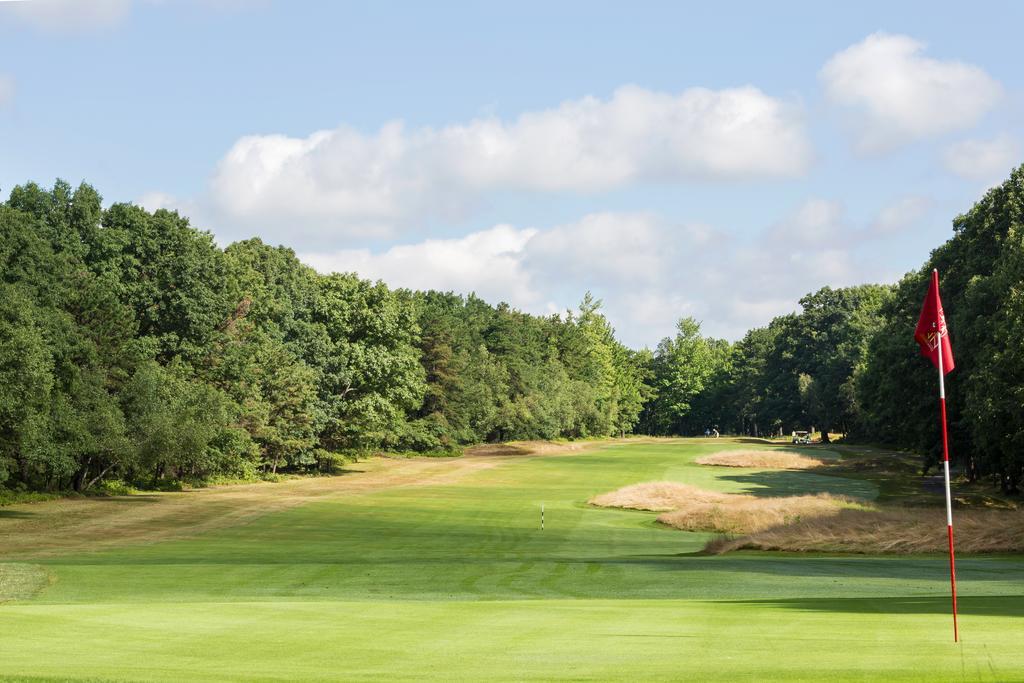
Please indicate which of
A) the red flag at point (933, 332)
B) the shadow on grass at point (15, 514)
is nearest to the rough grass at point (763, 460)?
the shadow on grass at point (15, 514)

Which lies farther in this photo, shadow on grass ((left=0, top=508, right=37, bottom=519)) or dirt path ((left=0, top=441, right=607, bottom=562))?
shadow on grass ((left=0, top=508, right=37, bottom=519))

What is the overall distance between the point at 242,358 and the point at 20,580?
4238 cm

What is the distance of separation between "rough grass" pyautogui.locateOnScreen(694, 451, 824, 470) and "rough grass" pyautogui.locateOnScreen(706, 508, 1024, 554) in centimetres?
5304

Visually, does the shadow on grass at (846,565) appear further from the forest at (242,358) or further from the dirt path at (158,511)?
the dirt path at (158,511)

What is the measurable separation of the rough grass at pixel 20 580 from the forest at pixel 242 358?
15439 millimetres

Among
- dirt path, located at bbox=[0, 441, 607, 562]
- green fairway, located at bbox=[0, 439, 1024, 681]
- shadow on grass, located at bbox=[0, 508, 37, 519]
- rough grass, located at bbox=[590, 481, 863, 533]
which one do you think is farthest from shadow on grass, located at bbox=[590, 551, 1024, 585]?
shadow on grass, located at bbox=[0, 508, 37, 519]

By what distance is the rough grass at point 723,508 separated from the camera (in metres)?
45.2

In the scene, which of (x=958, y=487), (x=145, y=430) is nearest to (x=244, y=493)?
(x=145, y=430)

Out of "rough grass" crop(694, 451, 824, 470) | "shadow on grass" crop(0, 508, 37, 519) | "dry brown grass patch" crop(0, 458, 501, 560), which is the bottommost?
"dry brown grass patch" crop(0, 458, 501, 560)

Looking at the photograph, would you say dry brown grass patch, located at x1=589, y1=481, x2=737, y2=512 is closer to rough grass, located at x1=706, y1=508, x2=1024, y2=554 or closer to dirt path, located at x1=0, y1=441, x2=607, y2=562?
dirt path, located at x1=0, y1=441, x2=607, y2=562

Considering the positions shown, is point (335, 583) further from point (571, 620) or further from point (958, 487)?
point (958, 487)

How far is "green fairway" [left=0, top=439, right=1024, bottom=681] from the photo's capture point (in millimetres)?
12672

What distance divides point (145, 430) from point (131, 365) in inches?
209

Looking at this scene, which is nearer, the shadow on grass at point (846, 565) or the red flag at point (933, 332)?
the red flag at point (933, 332)
